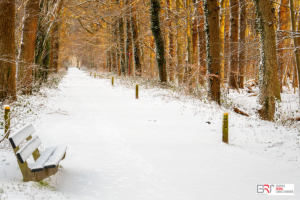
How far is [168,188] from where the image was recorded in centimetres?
407

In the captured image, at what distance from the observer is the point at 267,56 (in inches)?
361

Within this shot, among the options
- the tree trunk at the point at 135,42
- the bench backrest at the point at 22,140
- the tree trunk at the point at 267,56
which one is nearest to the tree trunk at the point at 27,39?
the bench backrest at the point at 22,140

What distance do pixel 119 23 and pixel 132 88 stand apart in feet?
39.9

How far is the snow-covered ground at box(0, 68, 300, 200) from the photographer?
154 inches

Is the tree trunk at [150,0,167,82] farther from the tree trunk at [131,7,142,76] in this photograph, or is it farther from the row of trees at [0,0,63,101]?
the row of trees at [0,0,63,101]

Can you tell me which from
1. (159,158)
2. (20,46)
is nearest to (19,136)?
(159,158)

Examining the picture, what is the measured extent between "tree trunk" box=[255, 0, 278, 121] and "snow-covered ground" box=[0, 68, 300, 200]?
53.5 inches

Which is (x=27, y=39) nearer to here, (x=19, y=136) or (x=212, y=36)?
(x=212, y=36)

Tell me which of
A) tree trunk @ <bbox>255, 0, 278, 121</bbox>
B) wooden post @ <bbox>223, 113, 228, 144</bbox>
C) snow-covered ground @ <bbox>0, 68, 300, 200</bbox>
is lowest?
snow-covered ground @ <bbox>0, 68, 300, 200</bbox>

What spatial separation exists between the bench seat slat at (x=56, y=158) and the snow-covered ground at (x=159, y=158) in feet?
1.21

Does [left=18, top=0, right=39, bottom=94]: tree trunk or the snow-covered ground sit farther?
[left=18, top=0, right=39, bottom=94]: tree trunk

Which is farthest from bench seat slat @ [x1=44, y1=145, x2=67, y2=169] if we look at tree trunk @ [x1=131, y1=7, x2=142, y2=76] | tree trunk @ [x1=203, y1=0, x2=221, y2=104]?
tree trunk @ [x1=131, y1=7, x2=142, y2=76]

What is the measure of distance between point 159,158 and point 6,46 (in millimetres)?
6648

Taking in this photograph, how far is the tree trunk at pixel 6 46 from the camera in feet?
27.5
